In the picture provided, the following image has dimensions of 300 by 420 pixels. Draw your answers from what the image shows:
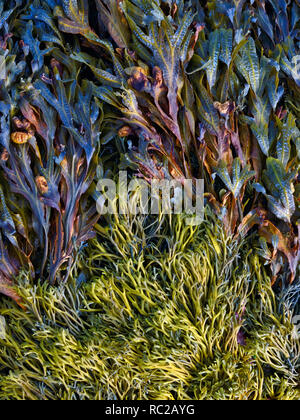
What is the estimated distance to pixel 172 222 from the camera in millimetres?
860

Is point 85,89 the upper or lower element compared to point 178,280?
upper

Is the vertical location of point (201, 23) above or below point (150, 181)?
above

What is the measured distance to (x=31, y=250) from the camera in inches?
33.4

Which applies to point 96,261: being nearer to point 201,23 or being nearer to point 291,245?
point 291,245

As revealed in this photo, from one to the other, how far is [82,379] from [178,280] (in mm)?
299

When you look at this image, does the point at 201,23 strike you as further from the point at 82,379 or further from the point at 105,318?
the point at 82,379

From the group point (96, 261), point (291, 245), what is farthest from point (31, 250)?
point (291, 245)
